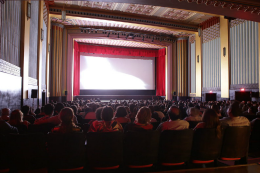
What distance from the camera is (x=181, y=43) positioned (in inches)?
611

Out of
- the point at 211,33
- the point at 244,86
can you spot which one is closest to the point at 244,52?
the point at 244,86

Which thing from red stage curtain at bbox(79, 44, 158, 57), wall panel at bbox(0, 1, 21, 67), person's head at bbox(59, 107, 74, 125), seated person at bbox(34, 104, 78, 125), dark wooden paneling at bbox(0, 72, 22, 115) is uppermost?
red stage curtain at bbox(79, 44, 158, 57)

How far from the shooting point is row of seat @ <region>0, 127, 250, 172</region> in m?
2.12

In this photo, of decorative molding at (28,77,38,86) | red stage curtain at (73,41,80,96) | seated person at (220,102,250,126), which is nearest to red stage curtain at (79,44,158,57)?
red stage curtain at (73,41,80,96)

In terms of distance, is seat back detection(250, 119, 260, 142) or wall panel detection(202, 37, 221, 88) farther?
wall panel detection(202, 37, 221, 88)

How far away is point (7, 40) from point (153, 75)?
15165 millimetres

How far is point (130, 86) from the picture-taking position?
18.3 metres

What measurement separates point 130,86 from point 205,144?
15.9 metres

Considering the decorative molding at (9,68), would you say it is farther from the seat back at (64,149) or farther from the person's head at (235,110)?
the person's head at (235,110)

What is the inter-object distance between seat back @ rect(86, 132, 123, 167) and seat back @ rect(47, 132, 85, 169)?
123mm

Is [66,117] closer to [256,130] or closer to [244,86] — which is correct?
[256,130]

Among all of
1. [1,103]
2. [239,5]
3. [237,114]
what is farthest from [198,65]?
[1,103]

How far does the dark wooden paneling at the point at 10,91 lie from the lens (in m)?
4.76

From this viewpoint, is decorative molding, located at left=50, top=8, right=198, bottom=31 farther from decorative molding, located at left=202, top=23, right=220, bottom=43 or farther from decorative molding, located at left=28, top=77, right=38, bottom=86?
decorative molding, located at left=28, top=77, right=38, bottom=86
